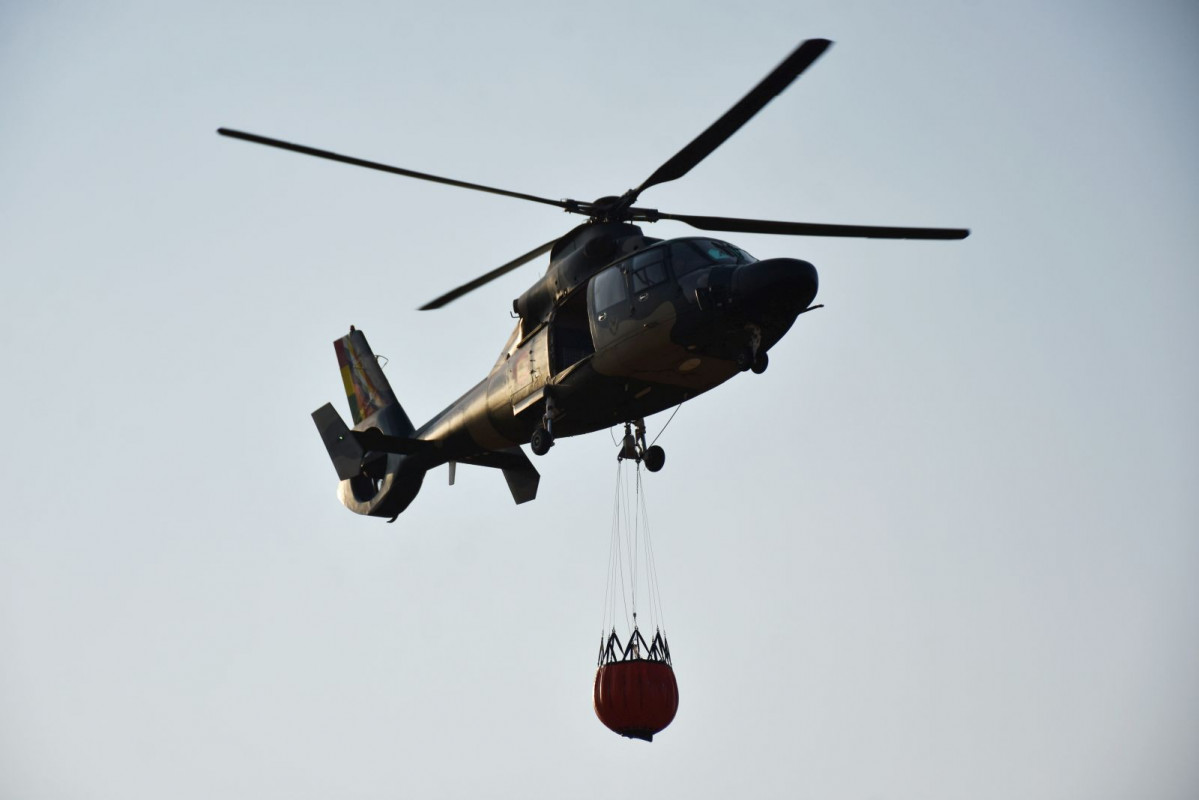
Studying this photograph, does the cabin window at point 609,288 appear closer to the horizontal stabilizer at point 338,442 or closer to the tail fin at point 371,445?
the tail fin at point 371,445

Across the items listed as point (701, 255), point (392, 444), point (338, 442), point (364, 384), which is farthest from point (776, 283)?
point (364, 384)

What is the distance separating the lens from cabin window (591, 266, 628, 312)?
750 inches

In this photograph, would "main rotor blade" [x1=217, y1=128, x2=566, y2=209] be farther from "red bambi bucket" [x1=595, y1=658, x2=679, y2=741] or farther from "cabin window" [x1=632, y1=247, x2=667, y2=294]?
"red bambi bucket" [x1=595, y1=658, x2=679, y2=741]

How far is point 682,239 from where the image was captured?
19.0 metres

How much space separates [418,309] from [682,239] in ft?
14.8

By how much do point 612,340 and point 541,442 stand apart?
202 centimetres

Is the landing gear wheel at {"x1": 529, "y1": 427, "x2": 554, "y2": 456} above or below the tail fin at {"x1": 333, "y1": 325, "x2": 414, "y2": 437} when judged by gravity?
below

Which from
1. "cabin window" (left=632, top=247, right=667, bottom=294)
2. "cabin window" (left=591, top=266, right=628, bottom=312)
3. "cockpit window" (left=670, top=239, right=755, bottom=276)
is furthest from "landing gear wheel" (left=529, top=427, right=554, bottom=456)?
"cockpit window" (left=670, top=239, right=755, bottom=276)

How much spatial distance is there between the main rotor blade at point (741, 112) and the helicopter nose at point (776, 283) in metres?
1.65

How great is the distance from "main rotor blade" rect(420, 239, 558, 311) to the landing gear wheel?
2.52m

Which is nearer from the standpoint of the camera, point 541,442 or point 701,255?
point 701,255

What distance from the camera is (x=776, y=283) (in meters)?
17.7

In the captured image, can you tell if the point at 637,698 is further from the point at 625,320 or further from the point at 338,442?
the point at 338,442

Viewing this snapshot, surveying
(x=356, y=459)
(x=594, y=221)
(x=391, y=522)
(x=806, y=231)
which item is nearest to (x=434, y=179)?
(x=594, y=221)
